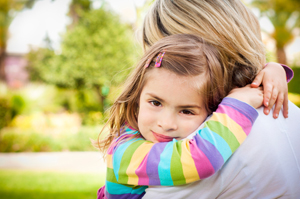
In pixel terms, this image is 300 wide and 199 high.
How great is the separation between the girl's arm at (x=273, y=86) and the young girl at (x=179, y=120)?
0.17ft

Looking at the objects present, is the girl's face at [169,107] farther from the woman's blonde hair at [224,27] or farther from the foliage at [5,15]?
the foliage at [5,15]

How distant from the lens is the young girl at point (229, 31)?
148 centimetres

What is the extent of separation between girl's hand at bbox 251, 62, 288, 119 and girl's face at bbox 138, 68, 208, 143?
0.34 m

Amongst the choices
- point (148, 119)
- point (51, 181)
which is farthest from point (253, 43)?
point (51, 181)

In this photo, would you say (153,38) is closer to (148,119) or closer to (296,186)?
(148,119)

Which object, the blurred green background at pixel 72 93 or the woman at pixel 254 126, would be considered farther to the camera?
the blurred green background at pixel 72 93

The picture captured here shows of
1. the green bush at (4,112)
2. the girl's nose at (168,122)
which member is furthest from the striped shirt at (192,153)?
the green bush at (4,112)

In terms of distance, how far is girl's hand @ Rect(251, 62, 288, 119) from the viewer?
129 cm

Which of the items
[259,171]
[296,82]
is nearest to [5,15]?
[296,82]

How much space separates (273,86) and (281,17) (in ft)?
60.9

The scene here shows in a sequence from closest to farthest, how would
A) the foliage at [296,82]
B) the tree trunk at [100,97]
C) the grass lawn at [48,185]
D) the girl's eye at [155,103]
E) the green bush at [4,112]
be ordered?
the girl's eye at [155,103]
the grass lawn at [48,185]
the green bush at [4,112]
the tree trunk at [100,97]
the foliage at [296,82]

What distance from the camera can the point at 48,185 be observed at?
603cm

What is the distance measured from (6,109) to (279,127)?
11239 mm

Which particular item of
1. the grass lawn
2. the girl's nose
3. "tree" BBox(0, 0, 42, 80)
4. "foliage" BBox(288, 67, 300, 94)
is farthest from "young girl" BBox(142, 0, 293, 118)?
"tree" BBox(0, 0, 42, 80)
